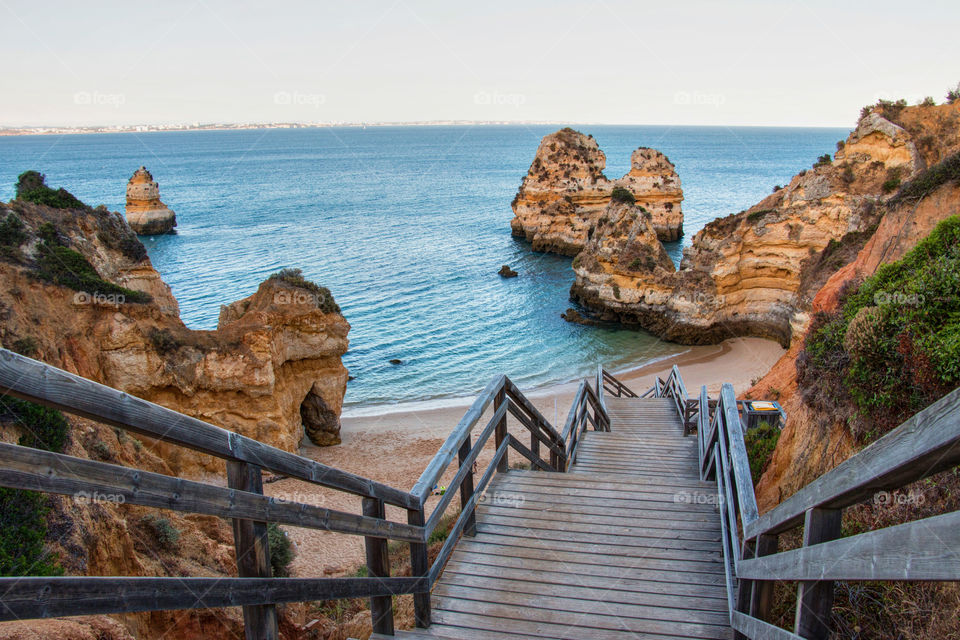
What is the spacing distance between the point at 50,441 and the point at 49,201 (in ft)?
46.6

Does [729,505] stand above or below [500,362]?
above

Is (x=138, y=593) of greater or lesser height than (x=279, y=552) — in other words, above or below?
above

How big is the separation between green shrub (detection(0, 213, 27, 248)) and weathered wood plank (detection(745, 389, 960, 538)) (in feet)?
54.7

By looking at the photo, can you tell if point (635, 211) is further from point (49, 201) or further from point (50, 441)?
point (50, 441)

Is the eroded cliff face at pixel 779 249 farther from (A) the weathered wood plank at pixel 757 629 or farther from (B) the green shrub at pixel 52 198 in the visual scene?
(B) the green shrub at pixel 52 198

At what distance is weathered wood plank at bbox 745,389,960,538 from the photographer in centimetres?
170

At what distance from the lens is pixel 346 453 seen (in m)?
21.1

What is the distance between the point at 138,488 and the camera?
195cm

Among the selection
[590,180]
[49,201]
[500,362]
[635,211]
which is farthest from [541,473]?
[590,180]

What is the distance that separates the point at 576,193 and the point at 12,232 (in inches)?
1911

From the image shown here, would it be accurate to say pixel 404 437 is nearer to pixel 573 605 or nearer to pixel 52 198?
pixel 52 198

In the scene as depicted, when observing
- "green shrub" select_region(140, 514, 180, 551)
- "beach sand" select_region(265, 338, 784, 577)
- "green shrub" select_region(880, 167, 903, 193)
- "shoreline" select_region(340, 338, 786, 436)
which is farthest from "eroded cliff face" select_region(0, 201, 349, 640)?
"green shrub" select_region(880, 167, 903, 193)

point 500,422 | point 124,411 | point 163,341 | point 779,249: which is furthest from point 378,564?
point 779,249

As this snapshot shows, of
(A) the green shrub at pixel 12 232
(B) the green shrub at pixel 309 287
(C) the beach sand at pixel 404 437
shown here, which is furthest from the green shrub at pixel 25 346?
(B) the green shrub at pixel 309 287
